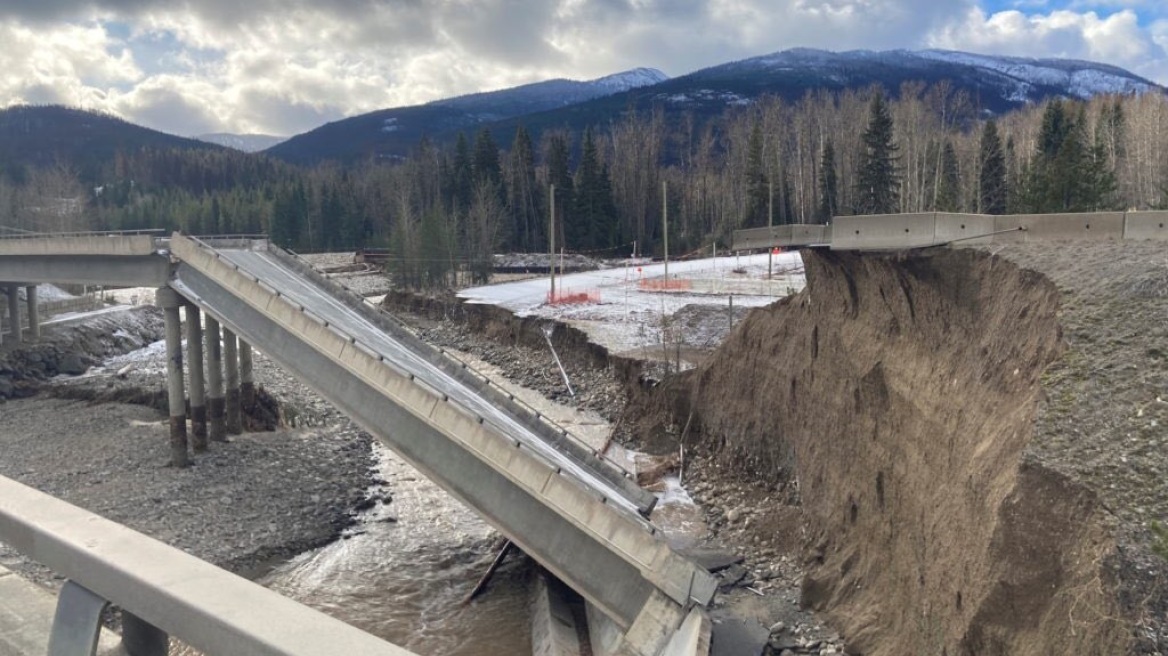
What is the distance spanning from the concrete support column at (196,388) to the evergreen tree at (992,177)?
51.0m

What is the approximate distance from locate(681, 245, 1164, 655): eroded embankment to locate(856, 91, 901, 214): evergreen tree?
4388 centimetres

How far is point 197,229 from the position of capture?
99.8 m

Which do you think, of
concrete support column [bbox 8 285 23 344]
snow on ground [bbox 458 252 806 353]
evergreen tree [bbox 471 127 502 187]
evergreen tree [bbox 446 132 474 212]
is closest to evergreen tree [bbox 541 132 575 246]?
evergreen tree [bbox 471 127 502 187]

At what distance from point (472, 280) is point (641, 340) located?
33.8 metres

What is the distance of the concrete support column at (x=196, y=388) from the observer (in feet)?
67.4

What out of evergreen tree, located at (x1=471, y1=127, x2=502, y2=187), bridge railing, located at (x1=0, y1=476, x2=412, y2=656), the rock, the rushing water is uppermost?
evergreen tree, located at (x1=471, y1=127, x2=502, y2=187)

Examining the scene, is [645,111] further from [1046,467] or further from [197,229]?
[1046,467]

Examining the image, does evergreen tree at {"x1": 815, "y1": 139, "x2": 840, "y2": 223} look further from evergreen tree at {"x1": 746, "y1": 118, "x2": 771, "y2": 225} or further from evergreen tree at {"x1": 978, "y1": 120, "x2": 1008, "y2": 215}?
evergreen tree at {"x1": 978, "y1": 120, "x2": 1008, "y2": 215}

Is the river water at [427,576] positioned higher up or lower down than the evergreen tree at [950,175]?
lower down

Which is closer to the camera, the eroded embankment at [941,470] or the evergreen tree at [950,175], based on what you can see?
the eroded embankment at [941,470]

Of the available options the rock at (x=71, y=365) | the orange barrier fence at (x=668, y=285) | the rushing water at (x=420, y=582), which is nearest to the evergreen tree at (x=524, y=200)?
the orange barrier fence at (x=668, y=285)

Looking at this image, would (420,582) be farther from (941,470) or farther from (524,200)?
(524,200)

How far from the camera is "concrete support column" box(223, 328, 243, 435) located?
871 inches

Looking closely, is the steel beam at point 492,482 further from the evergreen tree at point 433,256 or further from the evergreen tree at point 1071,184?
the evergreen tree at point 433,256
